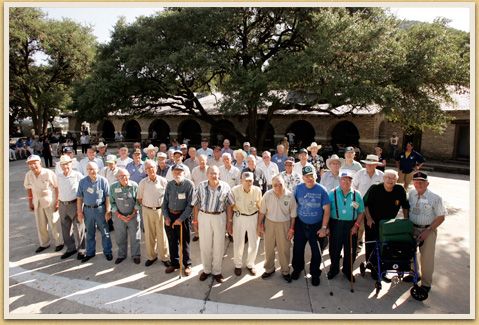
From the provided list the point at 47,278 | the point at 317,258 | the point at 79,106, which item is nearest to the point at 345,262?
the point at 317,258

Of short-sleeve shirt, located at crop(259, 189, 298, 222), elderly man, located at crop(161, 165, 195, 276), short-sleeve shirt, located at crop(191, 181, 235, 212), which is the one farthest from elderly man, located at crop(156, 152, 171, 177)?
short-sleeve shirt, located at crop(259, 189, 298, 222)

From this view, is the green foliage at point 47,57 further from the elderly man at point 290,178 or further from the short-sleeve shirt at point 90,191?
the elderly man at point 290,178

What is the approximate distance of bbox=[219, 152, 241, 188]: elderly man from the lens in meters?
5.96

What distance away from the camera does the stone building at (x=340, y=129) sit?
53.5 feet

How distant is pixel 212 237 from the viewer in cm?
447

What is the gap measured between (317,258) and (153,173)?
3021 millimetres

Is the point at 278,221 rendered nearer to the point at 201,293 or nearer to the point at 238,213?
the point at 238,213

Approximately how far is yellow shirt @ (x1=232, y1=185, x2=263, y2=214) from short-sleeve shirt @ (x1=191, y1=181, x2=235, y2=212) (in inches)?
4.1

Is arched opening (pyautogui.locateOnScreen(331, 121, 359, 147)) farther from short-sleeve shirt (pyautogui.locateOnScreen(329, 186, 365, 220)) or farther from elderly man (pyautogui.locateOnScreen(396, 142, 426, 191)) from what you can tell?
short-sleeve shirt (pyautogui.locateOnScreen(329, 186, 365, 220))

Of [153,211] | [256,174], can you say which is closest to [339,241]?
[256,174]

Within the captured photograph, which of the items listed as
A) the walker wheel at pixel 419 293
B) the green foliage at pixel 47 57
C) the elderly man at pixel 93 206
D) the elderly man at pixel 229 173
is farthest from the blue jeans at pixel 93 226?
the green foliage at pixel 47 57

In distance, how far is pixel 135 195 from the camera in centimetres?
490

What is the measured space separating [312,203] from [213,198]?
1526 millimetres

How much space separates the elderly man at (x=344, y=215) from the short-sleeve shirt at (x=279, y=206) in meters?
0.61
